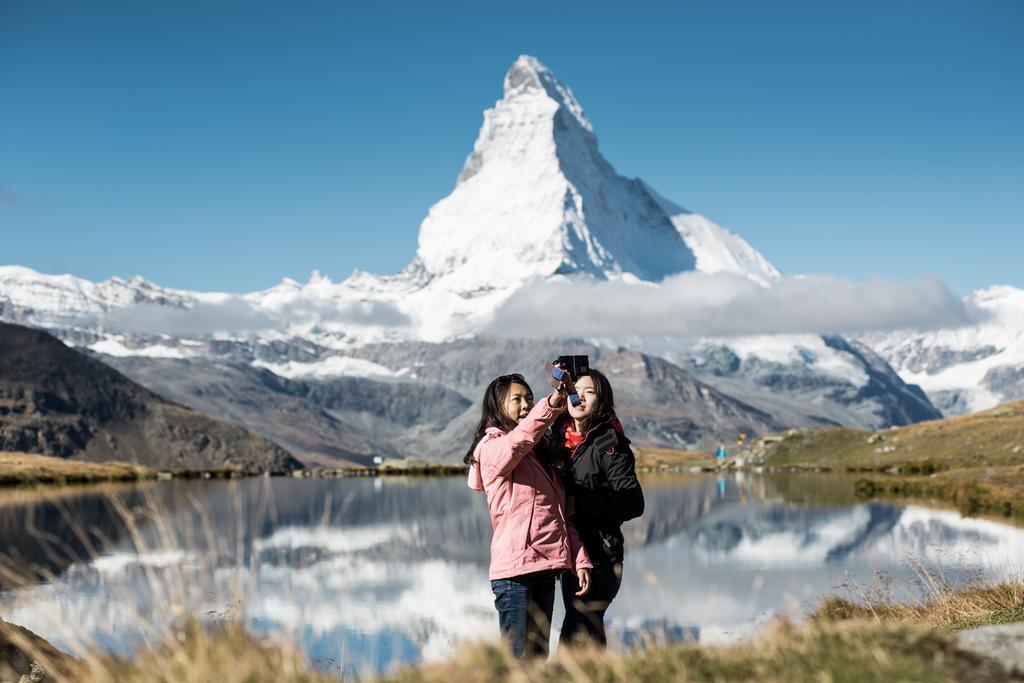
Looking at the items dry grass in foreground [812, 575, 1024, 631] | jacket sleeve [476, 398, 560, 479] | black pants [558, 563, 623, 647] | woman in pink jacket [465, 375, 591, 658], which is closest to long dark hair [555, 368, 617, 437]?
woman in pink jacket [465, 375, 591, 658]

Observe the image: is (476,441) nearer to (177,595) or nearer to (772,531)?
(177,595)

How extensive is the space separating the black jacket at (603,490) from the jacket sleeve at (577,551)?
0.20 ft

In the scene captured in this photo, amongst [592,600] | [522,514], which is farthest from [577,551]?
[522,514]

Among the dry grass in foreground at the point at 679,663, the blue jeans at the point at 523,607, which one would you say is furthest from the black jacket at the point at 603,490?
the dry grass in foreground at the point at 679,663

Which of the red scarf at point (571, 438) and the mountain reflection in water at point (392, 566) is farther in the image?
the red scarf at point (571, 438)

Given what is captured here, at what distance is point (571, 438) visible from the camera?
8.57m

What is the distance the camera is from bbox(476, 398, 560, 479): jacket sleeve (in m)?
7.41

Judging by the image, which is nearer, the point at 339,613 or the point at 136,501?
the point at 339,613

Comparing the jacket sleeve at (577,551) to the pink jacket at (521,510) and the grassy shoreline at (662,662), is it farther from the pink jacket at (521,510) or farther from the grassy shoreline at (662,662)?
the grassy shoreline at (662,662)

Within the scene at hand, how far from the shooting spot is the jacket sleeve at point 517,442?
741 centimetres

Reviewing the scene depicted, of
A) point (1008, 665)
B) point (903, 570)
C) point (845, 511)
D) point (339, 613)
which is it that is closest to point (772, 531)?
point (845, 511)

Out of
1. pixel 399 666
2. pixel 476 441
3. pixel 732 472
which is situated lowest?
pixel 732 472

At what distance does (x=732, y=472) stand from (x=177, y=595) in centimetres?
10679

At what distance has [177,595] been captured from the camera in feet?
19.9
